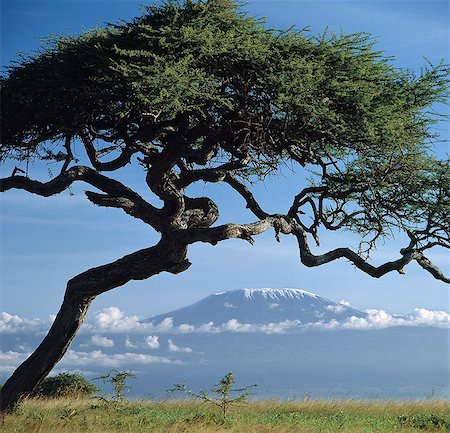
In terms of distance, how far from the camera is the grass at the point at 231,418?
45.0ft

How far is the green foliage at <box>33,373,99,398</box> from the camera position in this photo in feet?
72.8

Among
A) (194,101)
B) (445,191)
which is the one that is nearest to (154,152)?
(194,101)

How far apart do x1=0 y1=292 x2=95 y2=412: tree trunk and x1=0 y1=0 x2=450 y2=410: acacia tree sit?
31 mm

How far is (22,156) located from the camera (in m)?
17.4

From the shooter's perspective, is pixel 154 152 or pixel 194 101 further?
pixel 154 152

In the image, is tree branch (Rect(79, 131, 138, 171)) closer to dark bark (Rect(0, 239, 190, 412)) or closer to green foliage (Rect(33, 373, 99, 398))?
dark bark (Rect(0, 239, 190, 412))

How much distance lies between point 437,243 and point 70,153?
9.10 m

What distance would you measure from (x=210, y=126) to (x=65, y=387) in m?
11.1

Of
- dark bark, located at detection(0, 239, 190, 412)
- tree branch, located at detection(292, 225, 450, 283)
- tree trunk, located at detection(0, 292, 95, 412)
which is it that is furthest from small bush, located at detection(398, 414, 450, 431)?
tree trunk, located at detection(0, 292, 95, 412)

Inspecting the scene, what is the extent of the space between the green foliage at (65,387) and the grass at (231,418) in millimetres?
3268

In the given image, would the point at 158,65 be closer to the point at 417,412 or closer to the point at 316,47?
the point at 316,47

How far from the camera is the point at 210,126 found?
50.8 feet

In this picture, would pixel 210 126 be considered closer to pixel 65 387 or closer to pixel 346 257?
pixel 346 257

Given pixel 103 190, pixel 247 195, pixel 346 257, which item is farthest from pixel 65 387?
pixel 346 257
